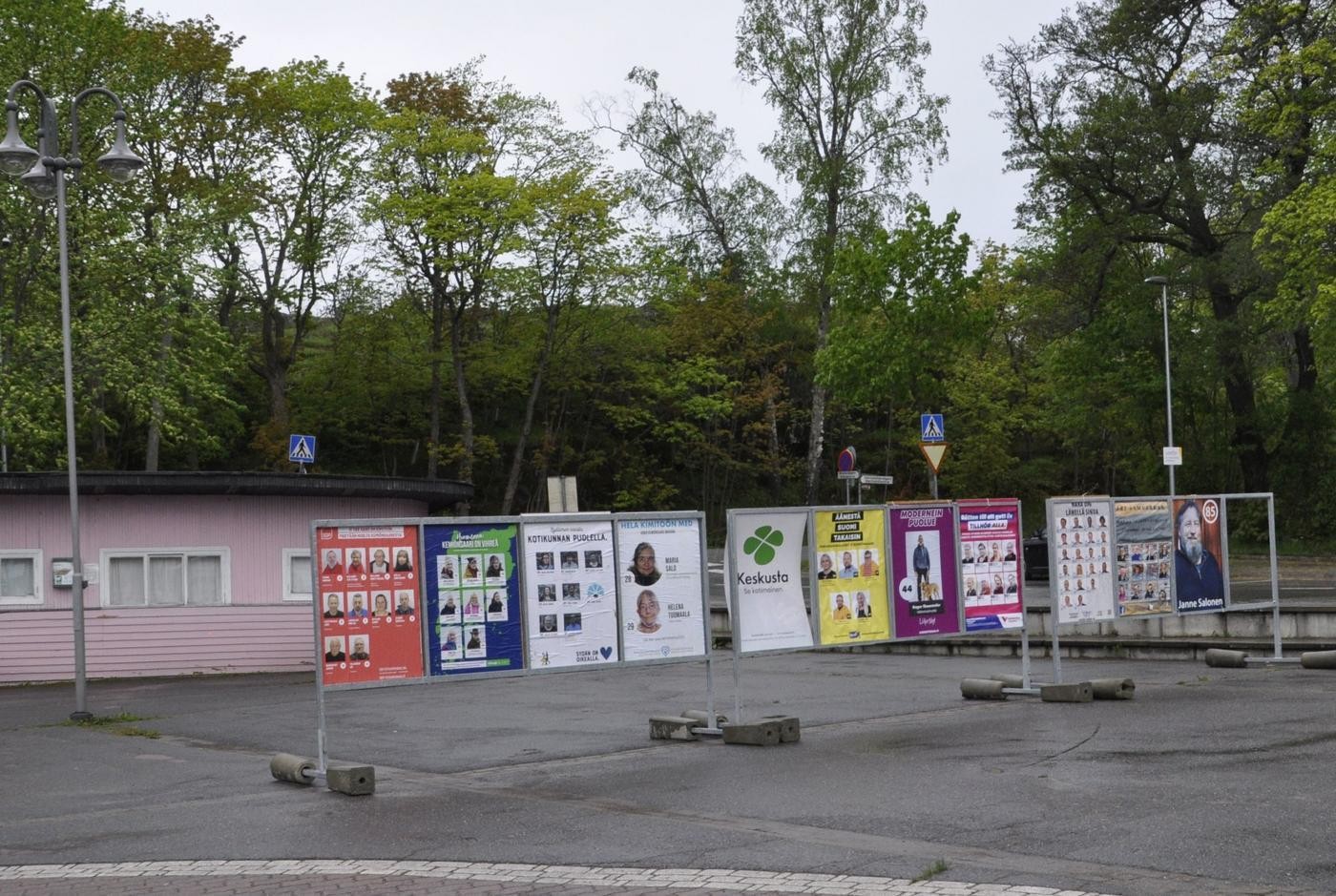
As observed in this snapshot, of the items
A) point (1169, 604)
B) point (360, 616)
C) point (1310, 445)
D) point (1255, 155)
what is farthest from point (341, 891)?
point (1310, 445)

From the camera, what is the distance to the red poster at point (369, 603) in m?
11.6

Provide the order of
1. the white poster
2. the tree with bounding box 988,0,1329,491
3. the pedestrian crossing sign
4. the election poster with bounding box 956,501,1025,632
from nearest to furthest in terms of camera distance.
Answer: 1. the white poster
2. the election poster with bounding box 956,501,1025,632
3. the pedestrian crossing sign
4. the tree with bounding box 988,0,1329,491

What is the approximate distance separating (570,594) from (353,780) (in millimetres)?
2692

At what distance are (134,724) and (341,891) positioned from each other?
408 inches

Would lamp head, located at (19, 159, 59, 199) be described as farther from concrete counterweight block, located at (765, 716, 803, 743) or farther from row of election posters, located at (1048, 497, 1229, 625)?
row of election posters, located at (1048, 497, 1229, 625)

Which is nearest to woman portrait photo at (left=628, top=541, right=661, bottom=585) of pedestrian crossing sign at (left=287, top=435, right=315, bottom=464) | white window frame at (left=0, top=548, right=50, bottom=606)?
white window frame at (left=0, top=548, right=50, bottom=606)

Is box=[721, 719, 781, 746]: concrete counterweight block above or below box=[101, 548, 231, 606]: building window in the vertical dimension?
below

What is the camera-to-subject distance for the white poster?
531 inches

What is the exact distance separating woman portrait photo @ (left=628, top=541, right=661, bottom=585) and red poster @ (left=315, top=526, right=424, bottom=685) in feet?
6.77

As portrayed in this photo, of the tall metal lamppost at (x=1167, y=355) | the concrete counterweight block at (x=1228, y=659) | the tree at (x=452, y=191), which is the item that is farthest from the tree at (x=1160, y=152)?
the concrete counterweight block at (x=1228, y=659)

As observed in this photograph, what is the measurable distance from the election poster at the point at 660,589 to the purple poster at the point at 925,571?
7.11 feet

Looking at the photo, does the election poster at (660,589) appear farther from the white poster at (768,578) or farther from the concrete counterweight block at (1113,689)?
the concrete counterweight block at (1113,689)

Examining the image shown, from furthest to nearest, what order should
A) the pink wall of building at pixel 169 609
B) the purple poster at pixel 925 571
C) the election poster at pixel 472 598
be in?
the pink wall of building at pixel 169 609, the purple poster at pixel 925 571, the election poster at pixel 472 598

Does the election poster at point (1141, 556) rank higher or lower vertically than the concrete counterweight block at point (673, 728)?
higher
